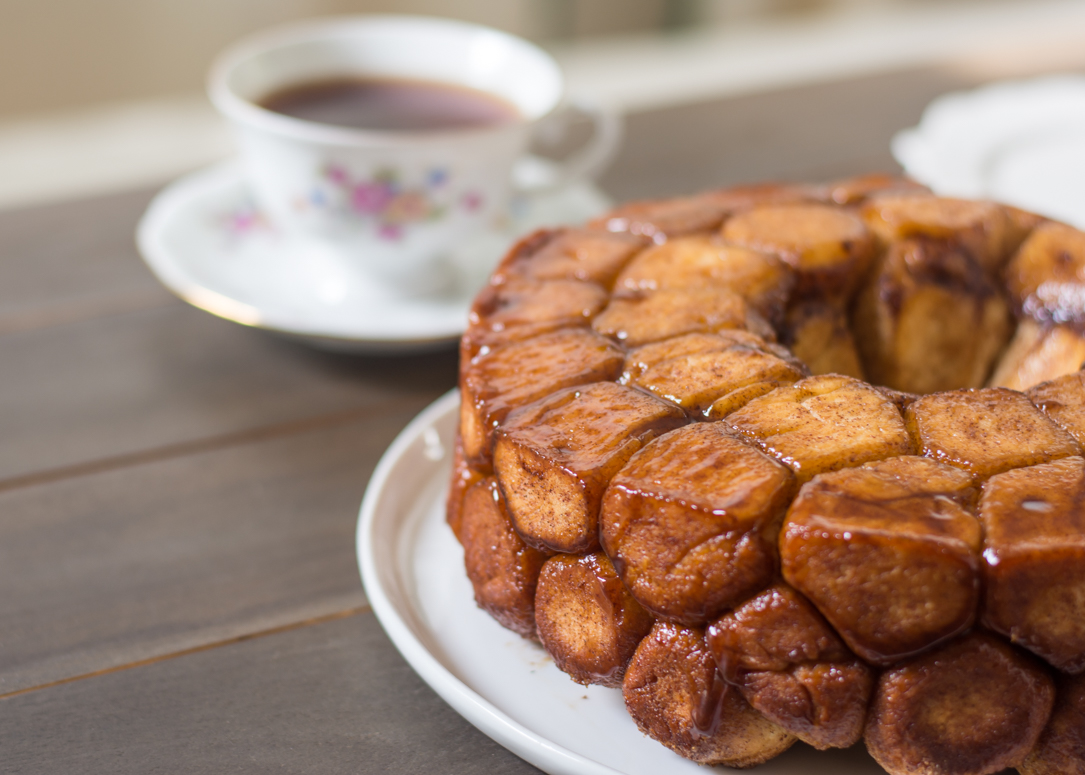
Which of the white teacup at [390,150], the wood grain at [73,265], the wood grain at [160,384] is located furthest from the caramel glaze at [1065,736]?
the wood grain at [73,265]

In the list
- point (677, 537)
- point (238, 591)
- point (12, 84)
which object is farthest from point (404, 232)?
point (12, 84)

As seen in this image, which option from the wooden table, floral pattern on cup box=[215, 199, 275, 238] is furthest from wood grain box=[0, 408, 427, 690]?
floral pattern on cup box=[215, 199, 275, 238]

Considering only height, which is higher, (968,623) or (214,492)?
(968,623)

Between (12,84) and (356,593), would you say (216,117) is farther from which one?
(356,593)

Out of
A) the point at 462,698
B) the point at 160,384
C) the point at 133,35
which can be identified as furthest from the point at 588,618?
the point at 133,35

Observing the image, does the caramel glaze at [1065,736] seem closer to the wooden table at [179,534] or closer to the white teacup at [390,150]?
the wooden table at [179,534]

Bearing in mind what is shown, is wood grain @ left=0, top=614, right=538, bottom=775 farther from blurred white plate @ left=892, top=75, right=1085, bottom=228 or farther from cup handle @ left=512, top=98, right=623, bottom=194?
blurred white plate @ left=892, top=75, right=1085, bottom=228

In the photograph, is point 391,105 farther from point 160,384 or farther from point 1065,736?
point 1065,736
